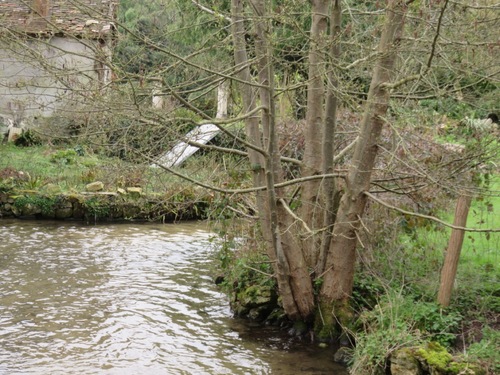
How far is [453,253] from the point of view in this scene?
8.03 meters

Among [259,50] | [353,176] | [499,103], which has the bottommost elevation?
[353,176]

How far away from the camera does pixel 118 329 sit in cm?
909

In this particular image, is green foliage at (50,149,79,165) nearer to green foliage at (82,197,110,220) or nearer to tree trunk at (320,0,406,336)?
green foliage at (82,197,110,220)

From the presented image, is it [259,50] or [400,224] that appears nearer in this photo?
[259,50]

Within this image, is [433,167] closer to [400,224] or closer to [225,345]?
[400,224]

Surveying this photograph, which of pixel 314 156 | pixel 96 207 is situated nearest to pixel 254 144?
pixel 314 156

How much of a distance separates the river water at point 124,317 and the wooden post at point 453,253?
1647 mm

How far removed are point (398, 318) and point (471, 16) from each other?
356 centimetres

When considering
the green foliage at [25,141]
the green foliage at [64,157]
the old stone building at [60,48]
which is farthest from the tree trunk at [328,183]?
the green foliage at [25,141]

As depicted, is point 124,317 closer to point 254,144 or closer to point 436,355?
point 254,144

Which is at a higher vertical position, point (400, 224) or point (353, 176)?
point (353, 176)

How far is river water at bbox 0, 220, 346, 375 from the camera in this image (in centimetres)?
794

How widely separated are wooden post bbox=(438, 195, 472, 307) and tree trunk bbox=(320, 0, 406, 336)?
1168 mm

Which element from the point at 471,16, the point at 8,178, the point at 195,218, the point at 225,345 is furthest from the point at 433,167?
the point at 8,178
